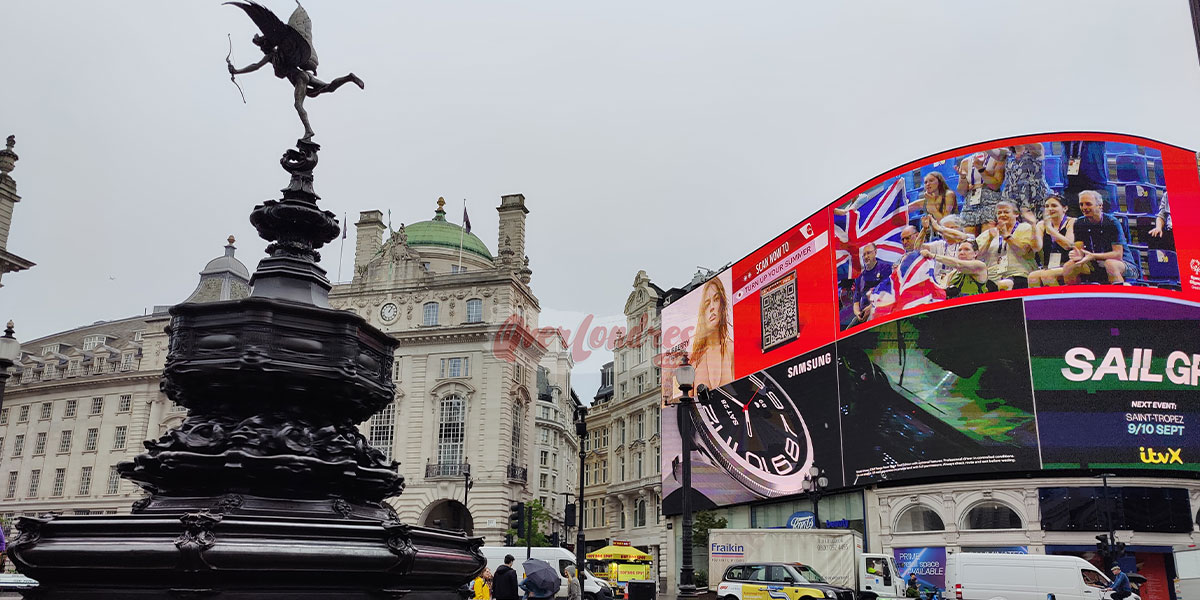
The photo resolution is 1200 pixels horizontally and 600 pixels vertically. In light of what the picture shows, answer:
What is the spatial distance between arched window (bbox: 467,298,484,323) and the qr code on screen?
16.0 m

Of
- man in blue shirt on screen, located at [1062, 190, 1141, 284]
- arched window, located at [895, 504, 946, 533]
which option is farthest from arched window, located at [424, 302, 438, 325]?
man in blue shirt on screen, located at [1062, 190, 1141, 284]

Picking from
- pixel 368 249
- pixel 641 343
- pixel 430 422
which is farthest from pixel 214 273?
pixel 641 343

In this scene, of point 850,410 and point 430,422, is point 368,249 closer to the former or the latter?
point 430,422

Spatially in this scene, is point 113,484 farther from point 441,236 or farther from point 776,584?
point 776,584

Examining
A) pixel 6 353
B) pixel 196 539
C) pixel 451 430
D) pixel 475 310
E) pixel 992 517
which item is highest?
pixel 475 310

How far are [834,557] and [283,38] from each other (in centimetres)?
2516

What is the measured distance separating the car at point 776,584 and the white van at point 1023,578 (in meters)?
3.74

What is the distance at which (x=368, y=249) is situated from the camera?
5803 centimetres

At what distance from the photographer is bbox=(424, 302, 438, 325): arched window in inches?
2064

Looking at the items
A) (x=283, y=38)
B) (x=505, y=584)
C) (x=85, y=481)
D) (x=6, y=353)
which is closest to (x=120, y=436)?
(x=85, y=481)

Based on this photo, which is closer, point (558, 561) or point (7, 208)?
point (558, 561)

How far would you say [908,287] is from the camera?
41.1m

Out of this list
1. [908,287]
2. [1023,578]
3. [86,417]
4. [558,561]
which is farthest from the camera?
[86,417]

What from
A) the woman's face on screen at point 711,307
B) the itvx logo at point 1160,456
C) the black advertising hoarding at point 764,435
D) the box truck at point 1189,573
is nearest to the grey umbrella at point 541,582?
the box truck at point 1189,573
